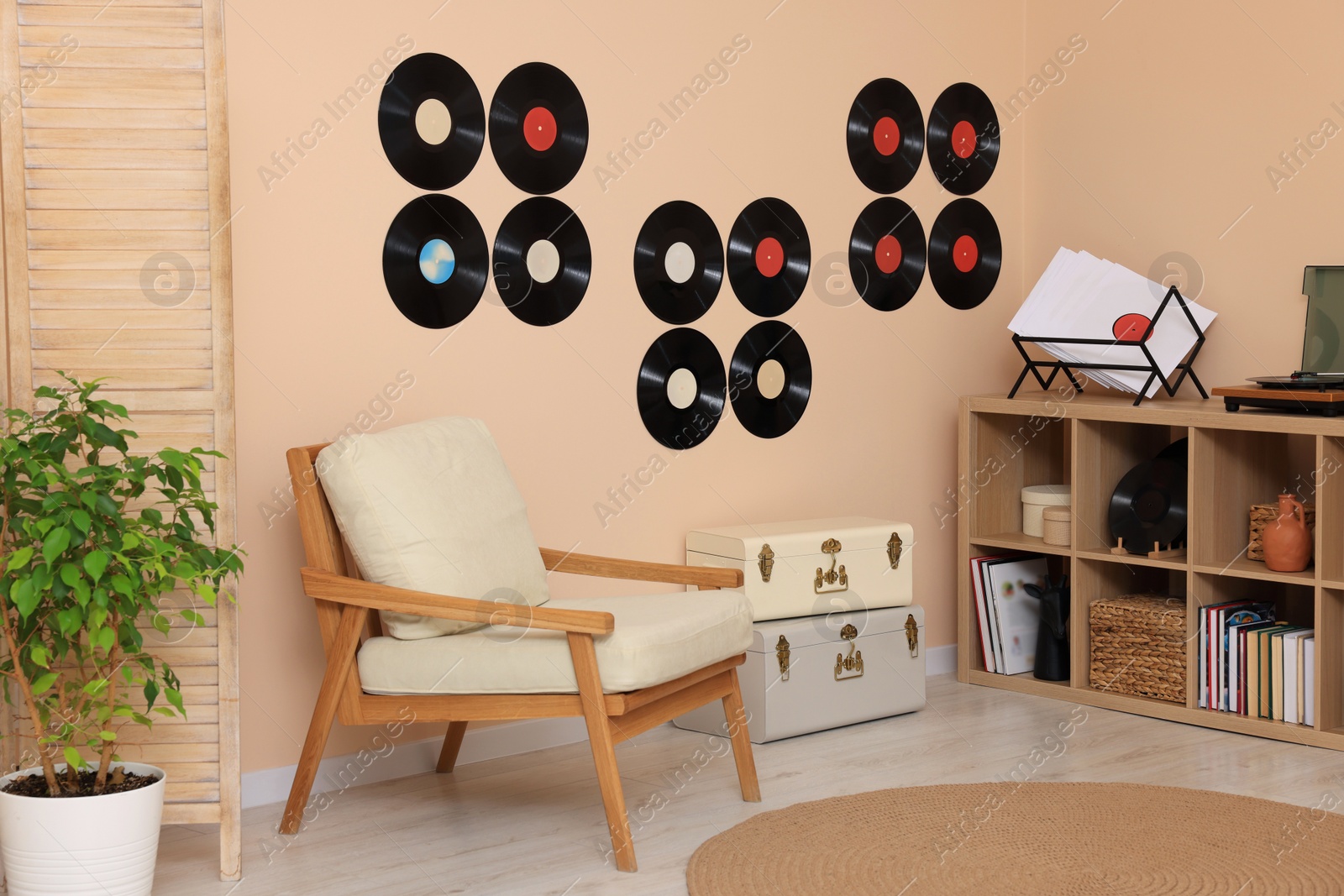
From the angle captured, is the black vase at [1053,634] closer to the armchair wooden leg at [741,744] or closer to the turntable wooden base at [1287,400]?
the turntable wooden base at [1287,400]

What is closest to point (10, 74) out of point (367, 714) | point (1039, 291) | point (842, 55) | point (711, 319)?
point (367, 714)

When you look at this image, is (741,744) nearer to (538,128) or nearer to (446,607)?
(446,607)

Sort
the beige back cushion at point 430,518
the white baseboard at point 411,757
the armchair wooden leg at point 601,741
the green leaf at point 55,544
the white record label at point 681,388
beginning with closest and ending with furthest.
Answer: the green leaf at point 55,544
the armchair wooden leg at point 601,741
the beige back cushion at point 430,518
the white baseboard at point 411,757
the white record label at point 681,388

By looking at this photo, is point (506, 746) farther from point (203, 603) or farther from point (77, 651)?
point (77, 651)

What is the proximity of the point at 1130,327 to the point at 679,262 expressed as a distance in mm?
1365

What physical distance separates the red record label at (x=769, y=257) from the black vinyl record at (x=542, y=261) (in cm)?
59

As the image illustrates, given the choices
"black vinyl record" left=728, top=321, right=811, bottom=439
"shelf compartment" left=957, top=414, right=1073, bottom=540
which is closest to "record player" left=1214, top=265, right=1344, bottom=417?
"shelf compartment" left=957, top=414, right=1073, bottom=540

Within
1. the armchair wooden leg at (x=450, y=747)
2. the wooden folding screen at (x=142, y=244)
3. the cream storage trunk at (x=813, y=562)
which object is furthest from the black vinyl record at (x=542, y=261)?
the armchair wooden leg at (x=450, y=747)

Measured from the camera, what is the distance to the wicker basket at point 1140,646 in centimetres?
367

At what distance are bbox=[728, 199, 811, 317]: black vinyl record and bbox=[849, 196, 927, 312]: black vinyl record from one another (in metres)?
0.20

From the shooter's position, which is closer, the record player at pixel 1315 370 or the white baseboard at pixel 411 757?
the white baseboard at pixel 411 757

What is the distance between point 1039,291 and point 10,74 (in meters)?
2.85

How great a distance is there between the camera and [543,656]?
2617 millimetres

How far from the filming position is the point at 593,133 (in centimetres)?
349
